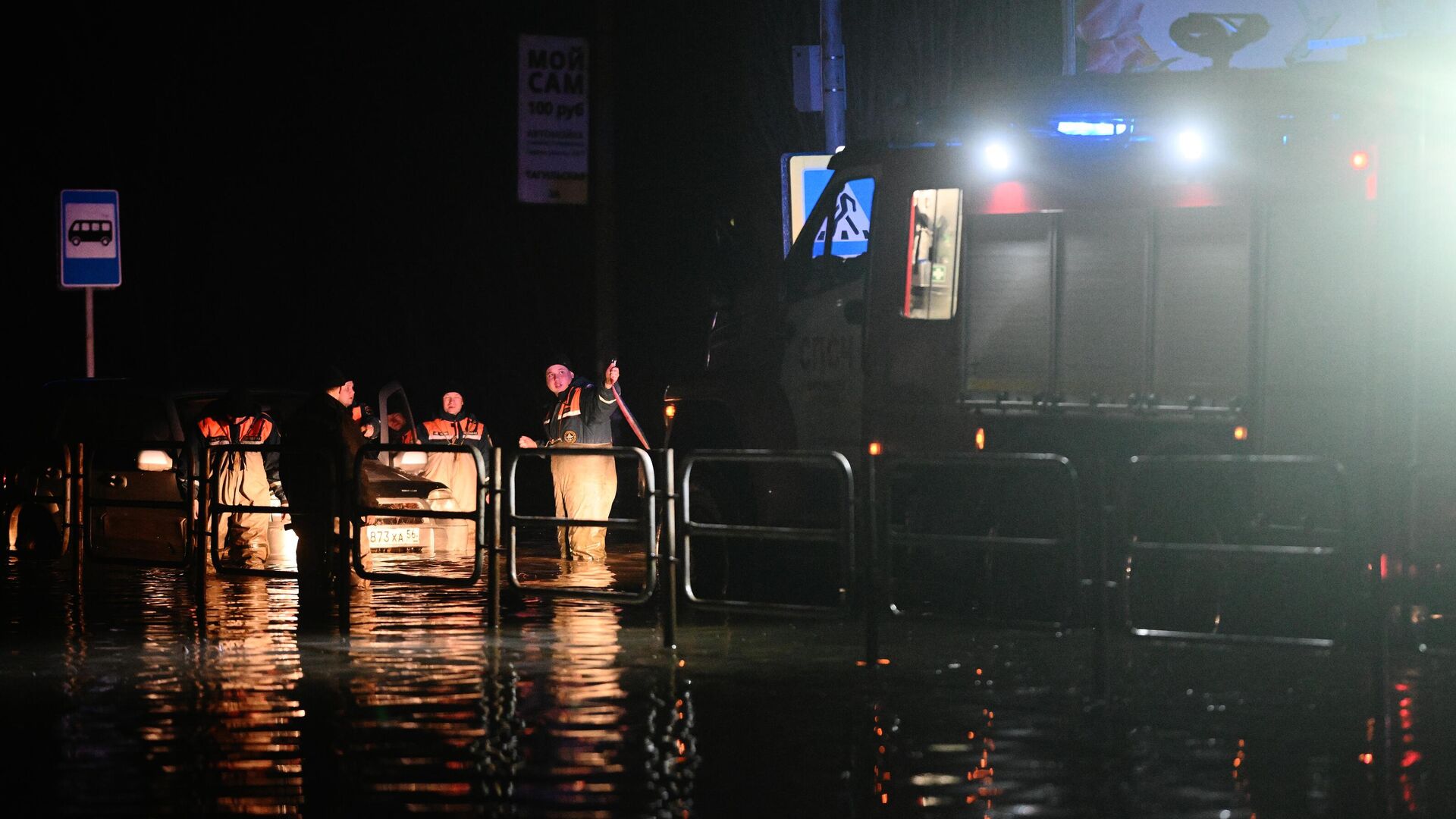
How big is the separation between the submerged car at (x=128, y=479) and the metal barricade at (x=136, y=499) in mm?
19

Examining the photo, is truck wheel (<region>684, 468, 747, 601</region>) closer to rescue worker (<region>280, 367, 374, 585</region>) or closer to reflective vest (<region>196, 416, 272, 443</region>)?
rescue worker (<region>280, 367, 374, 585</region>)

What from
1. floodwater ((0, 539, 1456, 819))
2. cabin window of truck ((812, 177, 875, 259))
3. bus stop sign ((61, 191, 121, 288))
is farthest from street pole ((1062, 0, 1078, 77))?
bus stop sign ((61, 191, 121, 288))

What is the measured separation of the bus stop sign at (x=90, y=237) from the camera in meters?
20.4

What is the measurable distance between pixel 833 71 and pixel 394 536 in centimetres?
603

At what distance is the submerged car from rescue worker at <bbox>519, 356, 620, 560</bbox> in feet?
3.74

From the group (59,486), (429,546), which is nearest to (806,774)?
(59,486)

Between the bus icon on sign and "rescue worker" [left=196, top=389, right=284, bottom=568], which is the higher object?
the bus icon on sign

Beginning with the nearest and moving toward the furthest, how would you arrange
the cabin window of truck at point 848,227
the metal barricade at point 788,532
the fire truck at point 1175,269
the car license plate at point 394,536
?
the metal barricade at point 788,532, the fire truck at point 1175,269, the cabin window of truck at point 848,227, the car license plate at point 394,536

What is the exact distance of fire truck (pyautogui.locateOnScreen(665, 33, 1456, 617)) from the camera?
39.4 feet

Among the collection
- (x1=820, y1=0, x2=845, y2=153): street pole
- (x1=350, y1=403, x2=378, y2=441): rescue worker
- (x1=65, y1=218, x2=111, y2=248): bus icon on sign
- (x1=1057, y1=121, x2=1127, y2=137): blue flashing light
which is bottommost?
(x1=350, y1=403, x2=378, y2=441): rescue worker

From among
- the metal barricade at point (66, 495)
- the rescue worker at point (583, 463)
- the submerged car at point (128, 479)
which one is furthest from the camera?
the rescue worker at point (583, 463)

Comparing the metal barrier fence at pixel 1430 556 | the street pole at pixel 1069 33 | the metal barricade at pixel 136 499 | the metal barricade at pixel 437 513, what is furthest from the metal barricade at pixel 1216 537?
the street pole at pixel 1069 33

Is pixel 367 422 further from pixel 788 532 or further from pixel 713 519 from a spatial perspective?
pixel 788 532

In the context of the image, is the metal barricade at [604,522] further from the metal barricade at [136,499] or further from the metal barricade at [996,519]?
the metal barricade at [136,499]
